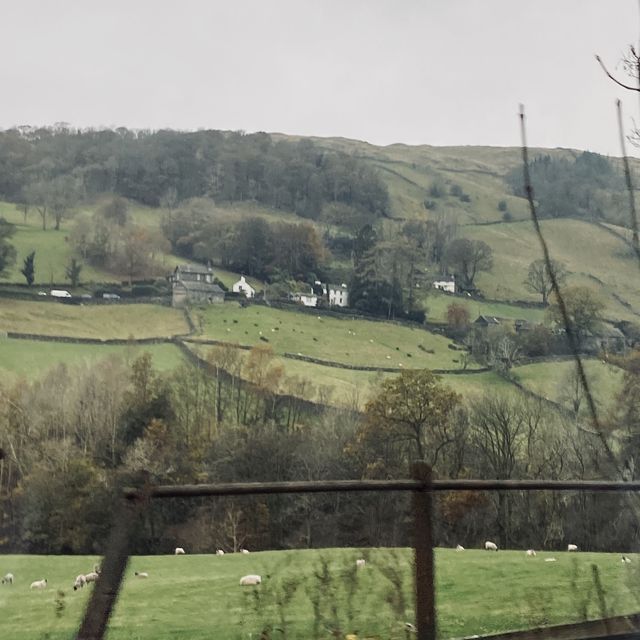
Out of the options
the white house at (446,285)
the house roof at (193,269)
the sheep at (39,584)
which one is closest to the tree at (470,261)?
the white house at (446,285)

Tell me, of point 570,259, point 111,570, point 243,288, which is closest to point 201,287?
point 243,288

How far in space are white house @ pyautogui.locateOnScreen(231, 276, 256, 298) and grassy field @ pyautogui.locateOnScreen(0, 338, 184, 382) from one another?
36.4 feet

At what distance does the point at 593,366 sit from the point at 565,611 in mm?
3577

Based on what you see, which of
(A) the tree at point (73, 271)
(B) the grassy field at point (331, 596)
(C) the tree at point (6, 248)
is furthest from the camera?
(A) the tree at point (73, 271)

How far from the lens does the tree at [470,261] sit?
5708cm

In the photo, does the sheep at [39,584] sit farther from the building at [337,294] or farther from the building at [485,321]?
the building at [337,294]

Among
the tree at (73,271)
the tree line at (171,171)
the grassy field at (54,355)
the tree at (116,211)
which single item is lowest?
the grassy field at (54,355)

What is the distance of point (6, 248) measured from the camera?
56938 millimetres

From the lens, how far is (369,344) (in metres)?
48.8

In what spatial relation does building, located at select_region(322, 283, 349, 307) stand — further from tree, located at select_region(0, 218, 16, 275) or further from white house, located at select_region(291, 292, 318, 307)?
tree, located at select_region(0, 218, 16, 275)

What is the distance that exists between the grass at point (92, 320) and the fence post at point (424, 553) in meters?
44.6

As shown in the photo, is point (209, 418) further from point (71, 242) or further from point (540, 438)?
point (71, 242)

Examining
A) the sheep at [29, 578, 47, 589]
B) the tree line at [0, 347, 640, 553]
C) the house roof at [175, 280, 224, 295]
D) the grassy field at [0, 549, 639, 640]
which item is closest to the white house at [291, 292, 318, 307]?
the house roof at [175, 280, 224, 295]

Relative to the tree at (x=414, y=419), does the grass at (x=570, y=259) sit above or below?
above
